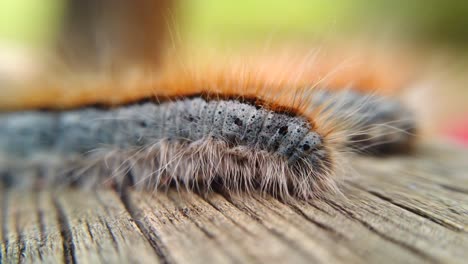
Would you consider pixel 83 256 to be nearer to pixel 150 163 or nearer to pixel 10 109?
pixel 150 163

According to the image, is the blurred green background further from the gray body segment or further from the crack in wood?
the crack in wood

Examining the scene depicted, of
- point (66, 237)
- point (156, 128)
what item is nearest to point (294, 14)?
point (156, 128)

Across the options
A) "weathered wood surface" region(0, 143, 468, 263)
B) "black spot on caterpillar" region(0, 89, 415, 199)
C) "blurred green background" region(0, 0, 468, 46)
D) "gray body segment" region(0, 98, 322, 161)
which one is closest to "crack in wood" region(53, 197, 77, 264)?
"weathered wood surface" region(0, 143, 468, 263)

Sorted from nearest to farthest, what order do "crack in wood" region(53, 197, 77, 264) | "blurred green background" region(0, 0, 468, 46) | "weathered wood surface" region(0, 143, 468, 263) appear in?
"weathered wood surface" region(0, 143, 468, 263) → "crack in wood" region(53, 197, 77, 264) → "blurred green background" region(0, 0, 468, 46)

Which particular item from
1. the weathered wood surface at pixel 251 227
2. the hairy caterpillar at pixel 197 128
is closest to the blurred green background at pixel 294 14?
the hairy caterpillar at pixel 197 128

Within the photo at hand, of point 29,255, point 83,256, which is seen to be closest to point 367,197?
point 83,256

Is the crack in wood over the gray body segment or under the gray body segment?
under

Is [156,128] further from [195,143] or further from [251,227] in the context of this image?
[251,227]
